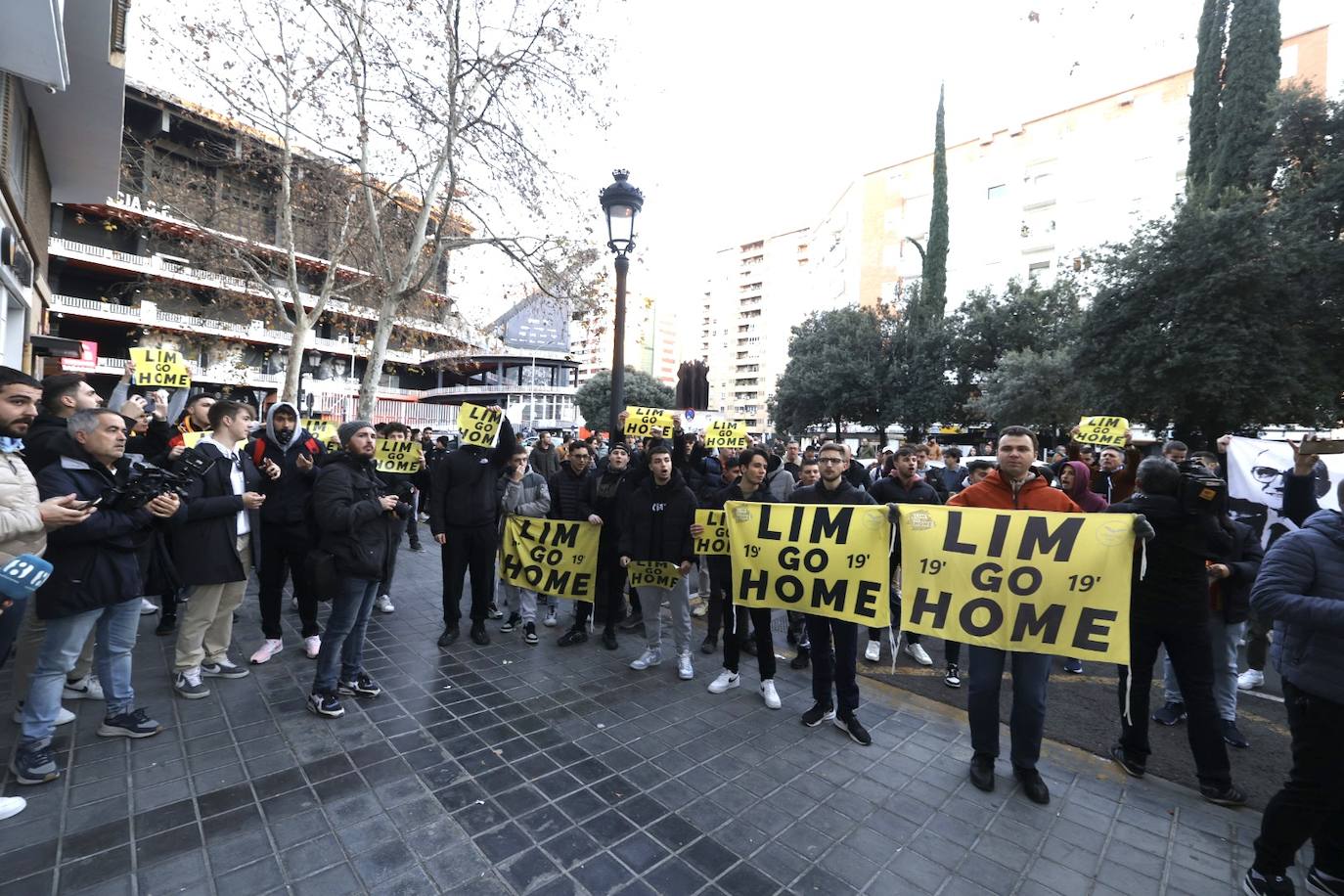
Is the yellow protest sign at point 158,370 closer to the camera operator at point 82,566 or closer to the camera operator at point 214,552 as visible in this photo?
the camera operator at point 214,552

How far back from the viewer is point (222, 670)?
15.7 feet

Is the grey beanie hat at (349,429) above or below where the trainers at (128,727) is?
above

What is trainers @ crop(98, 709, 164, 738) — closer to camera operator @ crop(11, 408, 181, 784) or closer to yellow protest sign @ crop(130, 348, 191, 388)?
camera operator @ crop(11, 408, 181, 784)

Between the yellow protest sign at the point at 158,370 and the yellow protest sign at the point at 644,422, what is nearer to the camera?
the yellow protest sign at the point at 158,370

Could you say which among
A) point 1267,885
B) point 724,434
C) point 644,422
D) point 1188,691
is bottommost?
point 1267,885

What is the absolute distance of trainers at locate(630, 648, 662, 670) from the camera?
528 centimetres

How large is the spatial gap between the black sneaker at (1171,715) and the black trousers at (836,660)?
8.10ft

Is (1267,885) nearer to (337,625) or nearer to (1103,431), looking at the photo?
(337,625)

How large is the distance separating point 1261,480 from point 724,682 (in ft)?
20.6

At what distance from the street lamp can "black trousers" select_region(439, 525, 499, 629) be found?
7.20ft

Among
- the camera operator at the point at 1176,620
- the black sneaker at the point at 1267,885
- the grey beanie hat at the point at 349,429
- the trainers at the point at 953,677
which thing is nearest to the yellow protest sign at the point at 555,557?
the grey beanie hat at the point at 349,429

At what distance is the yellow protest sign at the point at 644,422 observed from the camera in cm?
909

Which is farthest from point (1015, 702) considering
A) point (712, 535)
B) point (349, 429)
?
point (349, 429)

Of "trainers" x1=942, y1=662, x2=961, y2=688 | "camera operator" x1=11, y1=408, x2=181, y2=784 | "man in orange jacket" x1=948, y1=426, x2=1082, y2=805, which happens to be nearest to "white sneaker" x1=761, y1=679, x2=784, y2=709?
"man in orange jacket" x1=948, y1=426, x2=1082, y2=805
